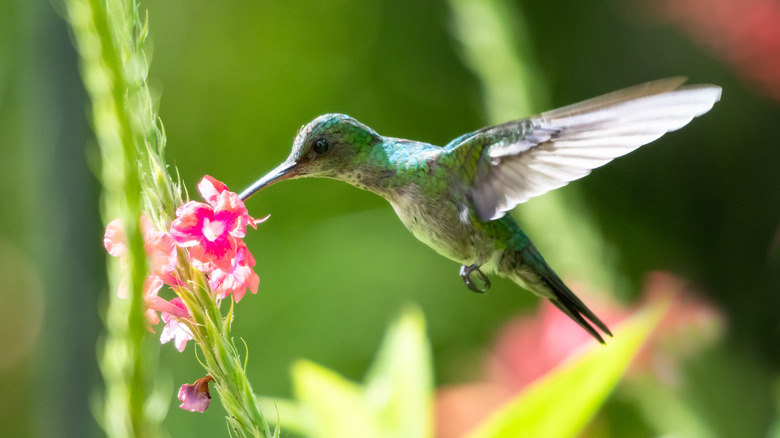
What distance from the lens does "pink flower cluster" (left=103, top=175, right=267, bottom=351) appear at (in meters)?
0.85

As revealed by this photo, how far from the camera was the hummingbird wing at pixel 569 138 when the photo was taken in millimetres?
1112

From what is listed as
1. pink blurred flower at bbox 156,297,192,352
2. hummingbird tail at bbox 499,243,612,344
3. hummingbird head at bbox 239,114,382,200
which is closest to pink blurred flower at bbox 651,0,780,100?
hummingbird tail at bbox 499,243,612,344

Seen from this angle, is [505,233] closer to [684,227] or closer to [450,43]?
[684,227]

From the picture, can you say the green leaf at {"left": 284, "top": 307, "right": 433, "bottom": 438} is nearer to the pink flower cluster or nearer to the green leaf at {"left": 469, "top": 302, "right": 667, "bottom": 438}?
the green leaf at {"left": 469, "top": 302, "right": 667, "bottom": 438}

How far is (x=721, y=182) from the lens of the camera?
131 inches

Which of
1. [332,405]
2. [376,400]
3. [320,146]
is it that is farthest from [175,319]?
[376,400]

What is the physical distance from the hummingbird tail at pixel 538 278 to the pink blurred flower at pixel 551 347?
1.68 ft

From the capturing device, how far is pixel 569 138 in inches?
53.3

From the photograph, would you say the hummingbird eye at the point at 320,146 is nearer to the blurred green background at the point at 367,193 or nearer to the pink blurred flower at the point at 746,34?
the pink blurred flower at the point at 746,34

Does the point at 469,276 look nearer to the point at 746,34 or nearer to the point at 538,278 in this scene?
the point at 538,278

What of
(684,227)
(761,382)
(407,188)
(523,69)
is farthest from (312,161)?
(684,227)

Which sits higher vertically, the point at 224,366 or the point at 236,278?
the point at 236,278

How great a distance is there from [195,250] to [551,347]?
5.14 feet

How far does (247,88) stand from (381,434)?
284 cm
